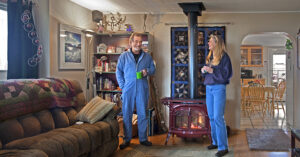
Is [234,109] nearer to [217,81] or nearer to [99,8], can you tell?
[217,81]

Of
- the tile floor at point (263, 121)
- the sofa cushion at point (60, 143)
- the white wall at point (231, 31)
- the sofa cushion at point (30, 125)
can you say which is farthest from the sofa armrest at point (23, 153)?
the tile floor at point (263, 121)

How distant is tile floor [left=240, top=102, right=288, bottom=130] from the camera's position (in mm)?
6031

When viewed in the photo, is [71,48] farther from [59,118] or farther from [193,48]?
[193,48]

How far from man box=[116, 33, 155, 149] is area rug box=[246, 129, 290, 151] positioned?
157 centimetres

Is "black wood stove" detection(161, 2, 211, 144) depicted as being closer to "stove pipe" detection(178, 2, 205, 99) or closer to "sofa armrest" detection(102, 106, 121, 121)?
"stove pipe" detection(178, 2, 205, 99)

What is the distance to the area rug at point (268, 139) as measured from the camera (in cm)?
437

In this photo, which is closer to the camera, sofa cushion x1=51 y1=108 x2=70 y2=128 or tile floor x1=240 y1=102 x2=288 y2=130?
sofa cushion x1=51 y1=108 x2=70 y2=128

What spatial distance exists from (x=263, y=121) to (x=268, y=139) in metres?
1.87

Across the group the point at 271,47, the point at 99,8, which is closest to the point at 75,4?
the point at 99,8

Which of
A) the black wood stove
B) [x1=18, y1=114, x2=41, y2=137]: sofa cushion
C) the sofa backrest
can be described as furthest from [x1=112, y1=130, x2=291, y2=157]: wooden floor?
[x1=18, y1=114, x2=41, y2=137]: sofa cushion

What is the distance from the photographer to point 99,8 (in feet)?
17.5

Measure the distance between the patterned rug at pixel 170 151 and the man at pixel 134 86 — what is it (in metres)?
0.15

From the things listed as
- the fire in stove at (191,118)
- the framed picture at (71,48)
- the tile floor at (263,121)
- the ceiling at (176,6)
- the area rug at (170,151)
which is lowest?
the area rug at (170,151)

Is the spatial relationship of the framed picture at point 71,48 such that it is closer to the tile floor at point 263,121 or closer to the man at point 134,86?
the man at point 134,86
